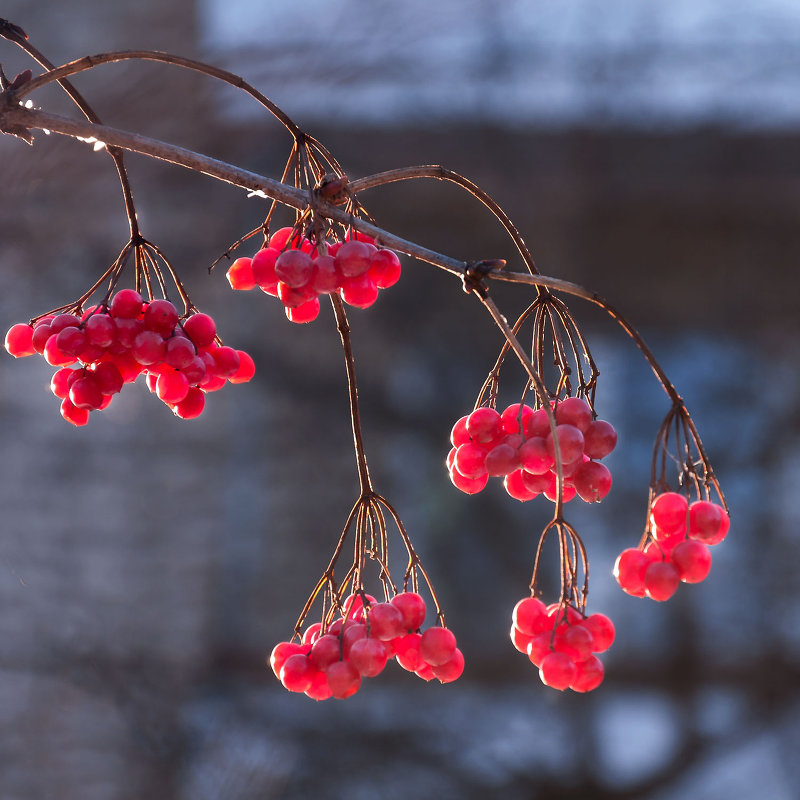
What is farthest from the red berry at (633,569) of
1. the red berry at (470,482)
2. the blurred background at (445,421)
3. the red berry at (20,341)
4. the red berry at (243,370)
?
the blurred background at (445,421)

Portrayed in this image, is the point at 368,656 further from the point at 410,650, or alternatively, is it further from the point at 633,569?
the point at 633,569

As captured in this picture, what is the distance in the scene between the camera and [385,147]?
2936 mm

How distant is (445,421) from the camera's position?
114 inches

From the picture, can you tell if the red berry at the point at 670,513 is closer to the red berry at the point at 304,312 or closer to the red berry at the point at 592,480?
the red berry at the point at 592,480

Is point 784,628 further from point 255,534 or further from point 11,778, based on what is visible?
point 11,778

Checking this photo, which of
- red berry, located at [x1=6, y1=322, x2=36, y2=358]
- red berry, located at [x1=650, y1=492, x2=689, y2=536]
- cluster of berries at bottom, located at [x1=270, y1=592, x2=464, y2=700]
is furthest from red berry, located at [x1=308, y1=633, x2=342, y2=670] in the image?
red berry, located at [x1=6, y1=322, x2=36, y2=358]

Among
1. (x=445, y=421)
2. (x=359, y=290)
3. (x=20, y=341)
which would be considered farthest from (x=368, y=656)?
(x=445, y=421)

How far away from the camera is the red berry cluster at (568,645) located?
1.72 ft

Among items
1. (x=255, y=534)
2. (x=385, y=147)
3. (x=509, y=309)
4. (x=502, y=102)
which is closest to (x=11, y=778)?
(x=255, y=534)

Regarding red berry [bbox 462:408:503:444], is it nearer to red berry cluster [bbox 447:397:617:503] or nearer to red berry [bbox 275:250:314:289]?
red berry cluster [bbox 447:397:617:503]

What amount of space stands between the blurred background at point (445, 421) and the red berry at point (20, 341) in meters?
2.21

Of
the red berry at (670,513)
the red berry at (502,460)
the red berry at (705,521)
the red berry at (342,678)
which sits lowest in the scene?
the red berry at (342,678)

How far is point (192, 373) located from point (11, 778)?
105 inches

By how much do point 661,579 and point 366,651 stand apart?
0.20 metres
